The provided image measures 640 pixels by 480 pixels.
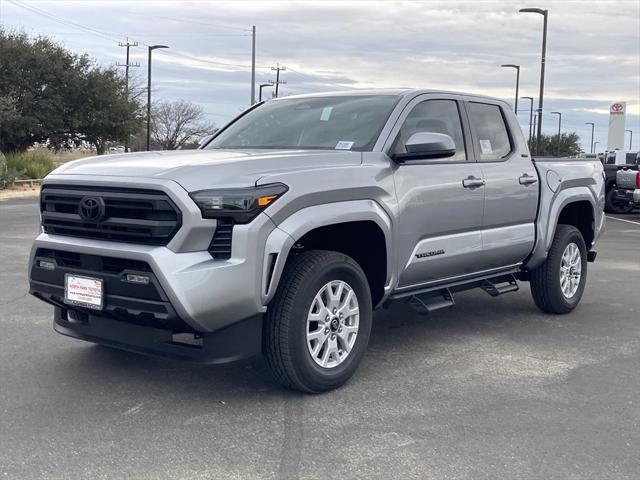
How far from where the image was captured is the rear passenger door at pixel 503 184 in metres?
6.05

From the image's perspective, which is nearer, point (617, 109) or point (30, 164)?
point (30, 164)

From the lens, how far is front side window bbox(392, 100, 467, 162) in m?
5.50

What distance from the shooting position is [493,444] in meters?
3.96

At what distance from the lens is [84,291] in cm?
445

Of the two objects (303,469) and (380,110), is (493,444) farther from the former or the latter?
(380,110)

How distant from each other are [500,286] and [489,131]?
4.34 feet

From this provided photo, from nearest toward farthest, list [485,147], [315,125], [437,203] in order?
[437,203] → [315,125] → [485,147]

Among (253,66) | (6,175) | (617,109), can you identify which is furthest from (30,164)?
(617,109)

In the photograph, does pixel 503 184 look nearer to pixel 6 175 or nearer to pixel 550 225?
pixel 550 225

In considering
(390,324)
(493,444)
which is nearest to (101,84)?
(390,324)

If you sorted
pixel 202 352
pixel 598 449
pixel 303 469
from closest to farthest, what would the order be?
1. pixel 303 469
2. pixel 598 449
3. pixel 202 352

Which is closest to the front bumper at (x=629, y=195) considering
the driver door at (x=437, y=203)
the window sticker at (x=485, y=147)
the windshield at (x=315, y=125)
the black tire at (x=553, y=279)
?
the black tire at (x=553, y=279)

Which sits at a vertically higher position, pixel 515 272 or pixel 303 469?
pixel 515 272

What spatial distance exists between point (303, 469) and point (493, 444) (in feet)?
3.35
